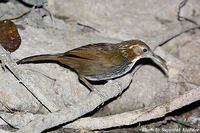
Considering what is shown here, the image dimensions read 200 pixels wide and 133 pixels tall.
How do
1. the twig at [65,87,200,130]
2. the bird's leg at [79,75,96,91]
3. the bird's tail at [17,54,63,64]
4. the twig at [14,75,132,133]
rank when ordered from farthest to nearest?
1. the bird's leg at [79,75,96,91]
2. the bird's tail at [17,54,63,64]
3. the twig at [65,87,200,130]
4. the twig at [14,75,132,133]

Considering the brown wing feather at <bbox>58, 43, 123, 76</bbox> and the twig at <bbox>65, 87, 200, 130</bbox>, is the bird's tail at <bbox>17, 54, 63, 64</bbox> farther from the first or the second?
the twig at <bbox>65, 87, 200, 130</bbox>

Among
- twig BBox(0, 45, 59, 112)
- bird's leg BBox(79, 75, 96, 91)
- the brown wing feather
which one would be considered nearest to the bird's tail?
the brown wing feather

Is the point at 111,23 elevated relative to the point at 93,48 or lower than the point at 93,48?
lower

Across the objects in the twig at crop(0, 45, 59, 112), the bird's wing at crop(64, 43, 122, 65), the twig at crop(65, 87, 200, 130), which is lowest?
the twig at crop(65, 87, 200, 130)

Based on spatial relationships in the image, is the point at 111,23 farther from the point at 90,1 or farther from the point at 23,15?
the point at 23,15

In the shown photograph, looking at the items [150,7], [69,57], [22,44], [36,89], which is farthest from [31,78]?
[150,7]

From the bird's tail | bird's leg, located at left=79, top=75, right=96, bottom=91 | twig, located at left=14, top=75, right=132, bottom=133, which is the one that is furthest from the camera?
bird's leg, located at left=79, top=75, right=96, bottom=91
